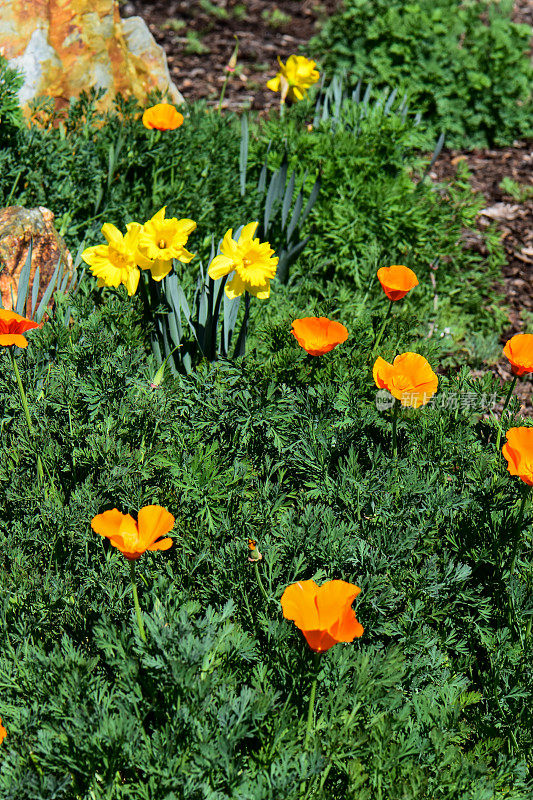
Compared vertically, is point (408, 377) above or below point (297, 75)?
below

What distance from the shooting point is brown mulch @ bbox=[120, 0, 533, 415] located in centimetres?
431

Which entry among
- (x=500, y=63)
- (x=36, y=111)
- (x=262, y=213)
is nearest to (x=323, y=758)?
(x=262, y=213)

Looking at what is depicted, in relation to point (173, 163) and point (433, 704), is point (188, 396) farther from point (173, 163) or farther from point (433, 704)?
point (173, 163)

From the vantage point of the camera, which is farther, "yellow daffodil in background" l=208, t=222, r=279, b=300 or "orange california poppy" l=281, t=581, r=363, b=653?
"yellow daffodil in background" l=208, t=222, r=279, b=300

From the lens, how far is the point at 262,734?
1.82m

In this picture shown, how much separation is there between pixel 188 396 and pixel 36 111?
78.1 inches

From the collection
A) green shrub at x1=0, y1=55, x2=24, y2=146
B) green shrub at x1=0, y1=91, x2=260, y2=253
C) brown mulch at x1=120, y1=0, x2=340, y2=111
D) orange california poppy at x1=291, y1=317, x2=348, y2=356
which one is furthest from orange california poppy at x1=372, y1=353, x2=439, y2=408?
brown mulch at x1=120, y1=0, x2=340, y2=111

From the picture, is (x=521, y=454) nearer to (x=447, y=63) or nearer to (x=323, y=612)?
(x=323, y=612)

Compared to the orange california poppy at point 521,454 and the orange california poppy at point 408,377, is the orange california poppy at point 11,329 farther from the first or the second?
the orange california poppy at point 521,454

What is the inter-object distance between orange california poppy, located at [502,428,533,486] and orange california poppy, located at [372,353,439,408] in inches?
13.7

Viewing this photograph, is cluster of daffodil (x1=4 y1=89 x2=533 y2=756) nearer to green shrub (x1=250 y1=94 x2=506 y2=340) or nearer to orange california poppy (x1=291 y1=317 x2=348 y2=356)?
orange california poppy (x1=291 y1=317 x2=348 y2=356)

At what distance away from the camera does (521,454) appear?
6.27 ft

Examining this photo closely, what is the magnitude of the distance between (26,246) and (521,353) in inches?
85.1

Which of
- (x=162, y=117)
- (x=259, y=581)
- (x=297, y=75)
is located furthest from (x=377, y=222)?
(x=259, y=581)
